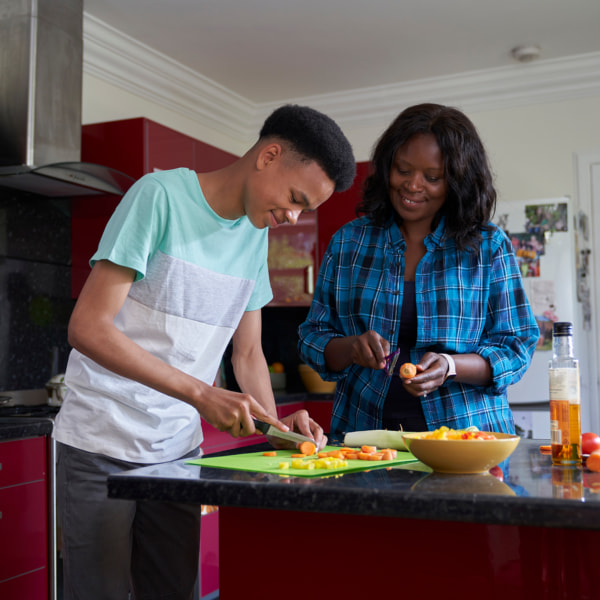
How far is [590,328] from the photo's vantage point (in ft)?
13.7

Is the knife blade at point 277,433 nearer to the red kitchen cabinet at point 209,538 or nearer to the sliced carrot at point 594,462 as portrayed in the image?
the sliced carrot at point 594,462

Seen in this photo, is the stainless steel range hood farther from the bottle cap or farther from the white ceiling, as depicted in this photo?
the bottle cap

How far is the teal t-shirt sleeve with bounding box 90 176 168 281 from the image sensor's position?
1.31m

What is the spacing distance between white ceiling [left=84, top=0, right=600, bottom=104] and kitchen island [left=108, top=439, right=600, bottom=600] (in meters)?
2.76

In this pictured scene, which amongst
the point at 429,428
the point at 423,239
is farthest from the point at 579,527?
the point at 423,239

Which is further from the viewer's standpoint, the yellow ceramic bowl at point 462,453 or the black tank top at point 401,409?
the black tank top at point 401,409

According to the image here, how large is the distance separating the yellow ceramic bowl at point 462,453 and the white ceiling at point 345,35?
2.74 m

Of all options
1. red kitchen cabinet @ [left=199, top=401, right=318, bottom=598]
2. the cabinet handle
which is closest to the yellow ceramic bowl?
red kitchen cabinet @ [left=199, top=401, right=318, bottom=598]

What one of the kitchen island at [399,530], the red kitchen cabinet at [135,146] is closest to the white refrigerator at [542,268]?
the red kitchen cabinet at [135,146]

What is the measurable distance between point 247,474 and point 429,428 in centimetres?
62

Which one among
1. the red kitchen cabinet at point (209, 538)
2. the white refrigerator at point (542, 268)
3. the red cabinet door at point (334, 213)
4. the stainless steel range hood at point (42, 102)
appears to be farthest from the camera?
the red cabinet door at point (334, 213)

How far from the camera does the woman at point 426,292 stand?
1.66 m

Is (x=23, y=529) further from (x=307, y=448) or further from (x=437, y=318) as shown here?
(x=437, y=318)

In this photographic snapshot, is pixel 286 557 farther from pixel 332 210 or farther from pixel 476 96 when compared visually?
pixel 476 96
